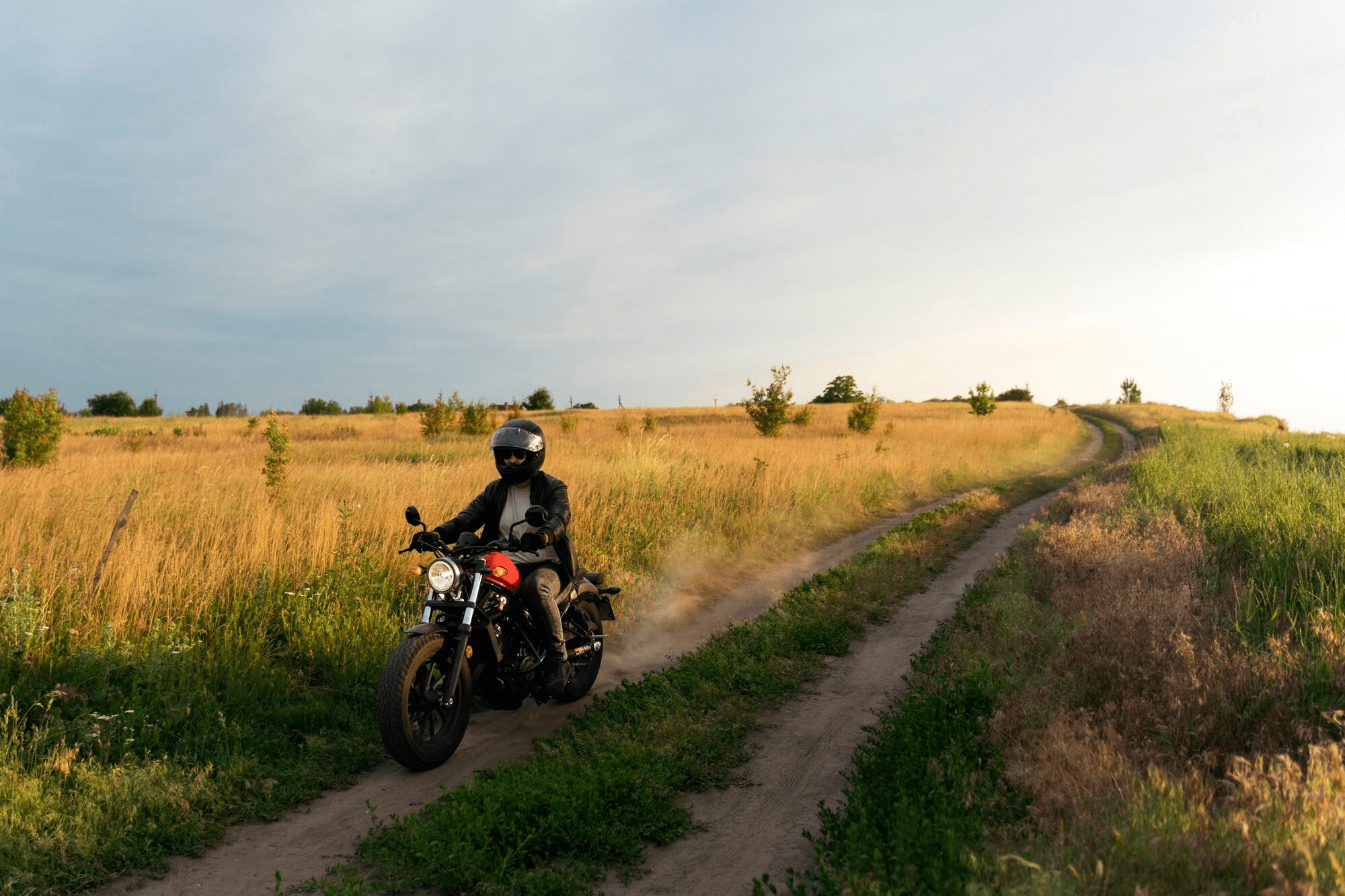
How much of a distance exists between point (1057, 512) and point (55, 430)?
23.9m

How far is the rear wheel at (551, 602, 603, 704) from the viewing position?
6586 mm

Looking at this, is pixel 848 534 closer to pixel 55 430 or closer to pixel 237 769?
pixel 237 769

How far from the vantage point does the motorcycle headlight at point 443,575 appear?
16.6 ft

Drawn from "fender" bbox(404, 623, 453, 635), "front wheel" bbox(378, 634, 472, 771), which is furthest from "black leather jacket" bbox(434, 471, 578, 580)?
"front wheel" bbox(378, 634, 472, 771)

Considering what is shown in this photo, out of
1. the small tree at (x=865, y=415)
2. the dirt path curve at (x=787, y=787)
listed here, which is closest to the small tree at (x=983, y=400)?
the small tree at (x=865, y=415)

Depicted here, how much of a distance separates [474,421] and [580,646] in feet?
96.8

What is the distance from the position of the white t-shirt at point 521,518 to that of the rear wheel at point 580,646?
0.60 meters

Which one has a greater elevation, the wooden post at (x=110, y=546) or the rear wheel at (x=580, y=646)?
the wooden post at (x=110, y=546)

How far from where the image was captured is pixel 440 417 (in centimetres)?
3416

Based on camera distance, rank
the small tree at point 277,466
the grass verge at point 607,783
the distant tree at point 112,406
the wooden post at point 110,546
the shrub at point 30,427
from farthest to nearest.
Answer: the distant tree at point 112,406 → the shrub at point 30,427 → the small tree at point 277,466 → the wooden post at point 110,546 → the grass verge at point 607,783

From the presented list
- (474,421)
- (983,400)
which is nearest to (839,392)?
(983,400)

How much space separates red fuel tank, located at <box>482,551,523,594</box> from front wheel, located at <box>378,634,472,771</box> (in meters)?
0.54

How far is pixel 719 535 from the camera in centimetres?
1289

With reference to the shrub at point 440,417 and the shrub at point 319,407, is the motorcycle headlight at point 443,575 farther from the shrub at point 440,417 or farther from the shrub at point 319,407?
the shrub at point 319,407
